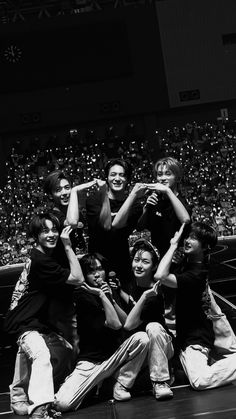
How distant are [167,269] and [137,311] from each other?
314 millimetres

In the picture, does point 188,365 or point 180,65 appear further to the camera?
point 180,65

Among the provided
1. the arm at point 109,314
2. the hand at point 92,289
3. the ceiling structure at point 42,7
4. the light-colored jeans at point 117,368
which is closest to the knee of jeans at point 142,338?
the light-colored jeans at point 117,368

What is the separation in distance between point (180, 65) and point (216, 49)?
935 millimetres

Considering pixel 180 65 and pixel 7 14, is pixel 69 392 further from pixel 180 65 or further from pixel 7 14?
pixel 7 14

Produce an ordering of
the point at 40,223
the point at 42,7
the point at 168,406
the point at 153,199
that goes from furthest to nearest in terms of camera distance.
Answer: the point at 42,7 < the point at 153,199 < the point at 40,223 < the point at 168,406

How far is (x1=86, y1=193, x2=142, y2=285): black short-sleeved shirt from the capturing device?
5.02 meters

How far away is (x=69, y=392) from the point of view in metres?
4.48

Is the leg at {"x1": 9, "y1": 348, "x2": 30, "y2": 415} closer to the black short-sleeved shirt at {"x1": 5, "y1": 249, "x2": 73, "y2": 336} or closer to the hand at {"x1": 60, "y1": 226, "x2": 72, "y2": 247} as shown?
the black short-sleeved shirt at {"x1": 5, "y1": 249, "x2": 73, "y2": 336}

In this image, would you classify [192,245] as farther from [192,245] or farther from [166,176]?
[166,176]

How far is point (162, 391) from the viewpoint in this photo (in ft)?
14.5

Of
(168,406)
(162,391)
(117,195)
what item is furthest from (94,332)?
(117,195)

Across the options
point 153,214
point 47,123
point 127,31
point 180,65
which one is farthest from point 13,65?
point 153,214

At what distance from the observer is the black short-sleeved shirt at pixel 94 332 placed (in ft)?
15.5

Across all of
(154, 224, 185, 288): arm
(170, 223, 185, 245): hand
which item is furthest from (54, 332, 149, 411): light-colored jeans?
(170, 223, 185, 245): hand
